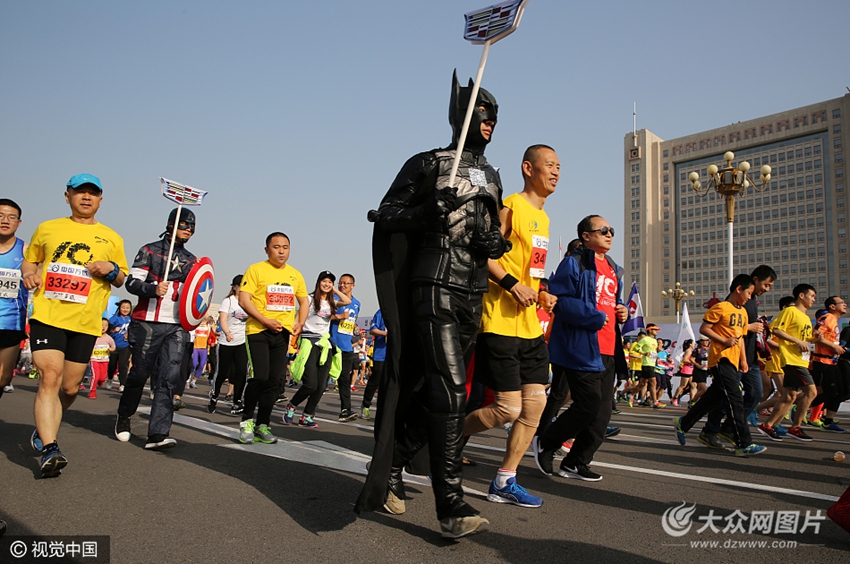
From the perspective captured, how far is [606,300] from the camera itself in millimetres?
5664

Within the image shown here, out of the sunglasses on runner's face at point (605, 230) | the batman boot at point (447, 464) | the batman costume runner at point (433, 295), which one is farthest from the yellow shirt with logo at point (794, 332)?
the batman boot at point (447, 464)

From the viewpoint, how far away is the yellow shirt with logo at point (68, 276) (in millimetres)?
4914

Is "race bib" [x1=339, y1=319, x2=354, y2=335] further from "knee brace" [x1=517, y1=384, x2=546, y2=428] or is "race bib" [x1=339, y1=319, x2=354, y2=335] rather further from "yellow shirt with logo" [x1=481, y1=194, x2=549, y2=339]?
"knee brace" [x1=517, y1=384, x2=546, y2=428]

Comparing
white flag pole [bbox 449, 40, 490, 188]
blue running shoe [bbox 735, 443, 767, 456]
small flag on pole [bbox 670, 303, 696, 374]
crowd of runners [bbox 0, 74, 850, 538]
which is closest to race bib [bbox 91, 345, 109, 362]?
crowd of runners [bbox 0, 74, 850, 538]

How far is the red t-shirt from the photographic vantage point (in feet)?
18.3

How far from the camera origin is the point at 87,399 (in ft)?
37.7

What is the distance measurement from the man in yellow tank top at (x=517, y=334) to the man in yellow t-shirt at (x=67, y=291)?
299 centimetres

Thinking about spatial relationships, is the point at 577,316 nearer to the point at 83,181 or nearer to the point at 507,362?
the point at 507,362

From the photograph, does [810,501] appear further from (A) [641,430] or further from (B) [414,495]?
(A) [641,430]

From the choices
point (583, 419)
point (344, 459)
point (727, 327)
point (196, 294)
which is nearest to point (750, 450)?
point (727, 327)

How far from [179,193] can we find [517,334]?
4282 millimetres

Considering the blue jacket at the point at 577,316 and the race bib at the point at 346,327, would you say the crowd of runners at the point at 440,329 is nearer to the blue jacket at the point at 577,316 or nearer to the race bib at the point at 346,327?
the blue jacket at the point at 577,316

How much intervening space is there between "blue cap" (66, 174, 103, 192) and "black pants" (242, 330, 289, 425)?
85.5 inches

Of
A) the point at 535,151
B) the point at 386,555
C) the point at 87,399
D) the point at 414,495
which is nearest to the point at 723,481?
the point at 414,495
